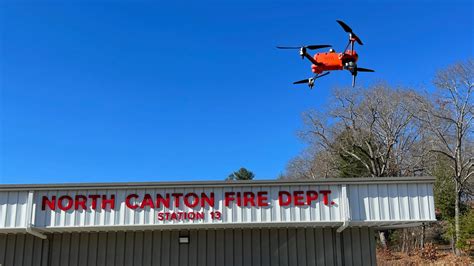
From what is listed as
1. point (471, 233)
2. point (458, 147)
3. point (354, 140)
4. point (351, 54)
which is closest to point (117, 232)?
point (351, 54)

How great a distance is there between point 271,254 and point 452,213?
29493 mm

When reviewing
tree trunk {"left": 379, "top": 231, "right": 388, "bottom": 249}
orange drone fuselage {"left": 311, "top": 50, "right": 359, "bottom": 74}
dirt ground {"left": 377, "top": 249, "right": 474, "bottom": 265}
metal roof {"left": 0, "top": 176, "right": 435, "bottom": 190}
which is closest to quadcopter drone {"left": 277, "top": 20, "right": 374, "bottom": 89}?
orange drone fuselage {"left": 311, "top": 50, "right": 359, "bottom": 74}

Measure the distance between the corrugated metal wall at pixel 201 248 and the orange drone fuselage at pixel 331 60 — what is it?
13.0ft

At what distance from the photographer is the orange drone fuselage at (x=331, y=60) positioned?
39.5 feet

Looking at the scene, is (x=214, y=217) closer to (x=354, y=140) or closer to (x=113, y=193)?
(x=113, y=193)

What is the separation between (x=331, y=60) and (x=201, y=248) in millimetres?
5471

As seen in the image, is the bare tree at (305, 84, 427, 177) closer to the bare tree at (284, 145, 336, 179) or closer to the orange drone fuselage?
the bare tree at (284, 145, 336, 179)

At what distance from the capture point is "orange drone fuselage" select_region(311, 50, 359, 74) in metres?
12.1

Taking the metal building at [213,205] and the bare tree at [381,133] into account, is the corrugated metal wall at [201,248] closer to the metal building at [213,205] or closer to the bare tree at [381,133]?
the metal building at [213,205]

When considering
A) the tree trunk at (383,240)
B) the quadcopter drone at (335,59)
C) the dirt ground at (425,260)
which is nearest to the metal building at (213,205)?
the quadcopter drone at (335,59)

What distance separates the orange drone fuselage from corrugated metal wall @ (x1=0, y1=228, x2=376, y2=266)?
156 inches

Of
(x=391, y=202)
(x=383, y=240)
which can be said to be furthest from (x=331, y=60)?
(x=383, y=240)

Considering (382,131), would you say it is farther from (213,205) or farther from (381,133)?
(213,205)

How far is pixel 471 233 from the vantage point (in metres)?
29.3
